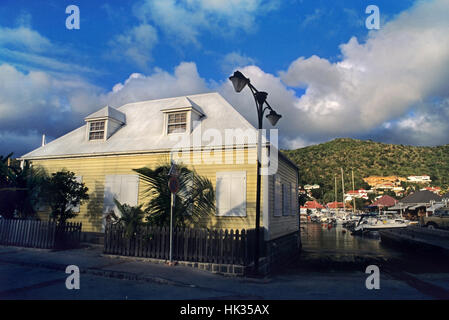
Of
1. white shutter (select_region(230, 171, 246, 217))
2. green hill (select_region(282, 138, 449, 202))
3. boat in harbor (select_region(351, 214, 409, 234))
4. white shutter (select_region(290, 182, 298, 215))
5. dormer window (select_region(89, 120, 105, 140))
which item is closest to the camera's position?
white shutter (select_region(230, 171, 246, 217))

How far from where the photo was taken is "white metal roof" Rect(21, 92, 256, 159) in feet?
44.6

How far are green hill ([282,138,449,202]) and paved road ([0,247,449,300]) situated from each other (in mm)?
79273

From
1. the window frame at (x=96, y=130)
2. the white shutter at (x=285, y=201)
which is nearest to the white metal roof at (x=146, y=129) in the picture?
the window frame at (x=96, y=130)

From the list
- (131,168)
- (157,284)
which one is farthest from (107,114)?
(157,284)

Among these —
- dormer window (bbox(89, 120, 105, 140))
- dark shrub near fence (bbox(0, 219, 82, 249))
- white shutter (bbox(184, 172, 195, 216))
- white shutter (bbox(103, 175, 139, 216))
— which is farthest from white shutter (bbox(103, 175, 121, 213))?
white shutter (bbox(184, 172, 195, 216))

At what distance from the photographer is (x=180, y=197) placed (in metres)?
11.8

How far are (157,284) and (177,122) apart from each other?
329 inches

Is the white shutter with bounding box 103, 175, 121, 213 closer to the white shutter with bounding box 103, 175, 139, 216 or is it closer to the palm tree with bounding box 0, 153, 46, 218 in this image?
the white shutter with bounding box 103, 175, 139, 216

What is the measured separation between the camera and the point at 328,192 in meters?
87.1

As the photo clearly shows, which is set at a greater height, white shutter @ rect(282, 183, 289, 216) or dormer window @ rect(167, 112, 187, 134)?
dormer window @ rect(167, 112, 187, 134)

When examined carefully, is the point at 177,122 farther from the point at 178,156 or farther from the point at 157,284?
the point at 157,284

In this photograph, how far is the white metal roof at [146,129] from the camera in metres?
13.6
